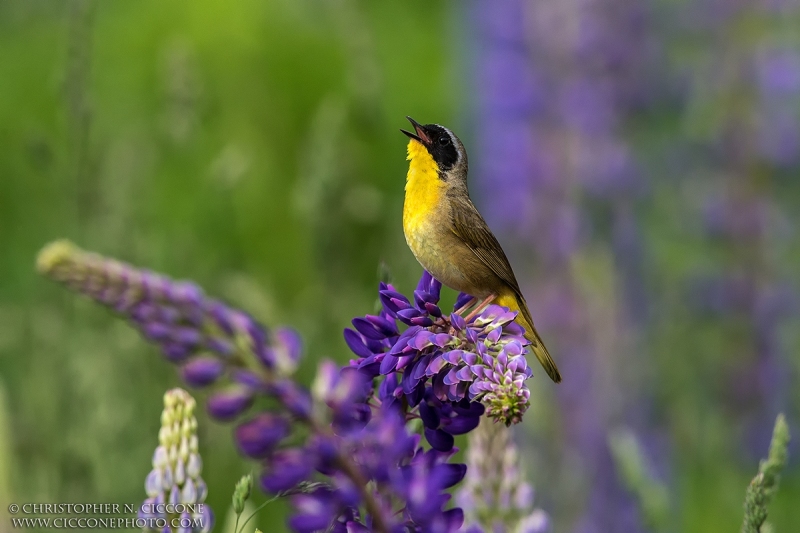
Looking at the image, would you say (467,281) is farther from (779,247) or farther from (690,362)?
(779,247)

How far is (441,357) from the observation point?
1.78m

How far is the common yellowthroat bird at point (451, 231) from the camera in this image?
9.32 ft

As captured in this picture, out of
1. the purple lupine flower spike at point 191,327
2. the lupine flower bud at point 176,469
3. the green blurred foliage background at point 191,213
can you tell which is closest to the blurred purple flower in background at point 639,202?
the green blurred foliage background at point 191,213

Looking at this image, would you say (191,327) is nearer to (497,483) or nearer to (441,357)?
(441,357)

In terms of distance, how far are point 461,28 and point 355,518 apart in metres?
6.10

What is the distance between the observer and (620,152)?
6184 millimetres

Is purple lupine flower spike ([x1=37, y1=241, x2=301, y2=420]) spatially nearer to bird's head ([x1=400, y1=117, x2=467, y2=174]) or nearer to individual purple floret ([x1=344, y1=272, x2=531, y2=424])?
individual purple floret ([x1=344, y1=272, x2=531, y2=424])

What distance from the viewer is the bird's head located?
10.3 feet

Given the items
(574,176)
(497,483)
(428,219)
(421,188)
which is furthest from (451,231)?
(574,176)

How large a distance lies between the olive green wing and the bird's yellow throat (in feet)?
0.23

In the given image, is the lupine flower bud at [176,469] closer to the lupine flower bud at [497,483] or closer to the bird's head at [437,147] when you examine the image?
the lupine flower bud at [497,483]

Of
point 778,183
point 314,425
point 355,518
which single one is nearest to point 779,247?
point 778,183

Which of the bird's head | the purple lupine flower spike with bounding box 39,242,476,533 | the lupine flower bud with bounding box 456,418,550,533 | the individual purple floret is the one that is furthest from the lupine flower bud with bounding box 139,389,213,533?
the bird's head

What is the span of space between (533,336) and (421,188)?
28.3 inches
